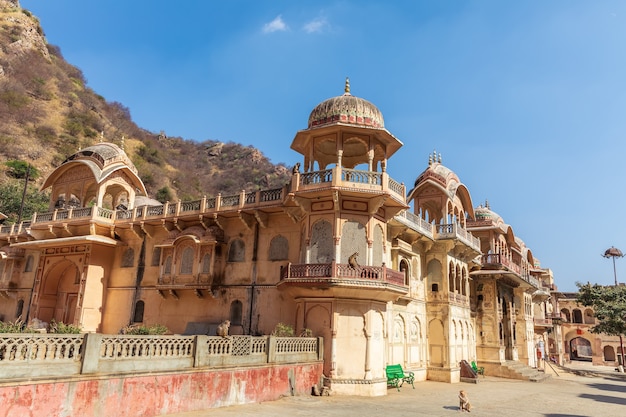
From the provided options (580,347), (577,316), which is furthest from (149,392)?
(580,347)

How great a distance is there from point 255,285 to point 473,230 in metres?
17.9

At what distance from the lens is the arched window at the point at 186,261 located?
21406mm

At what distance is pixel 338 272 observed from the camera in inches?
630

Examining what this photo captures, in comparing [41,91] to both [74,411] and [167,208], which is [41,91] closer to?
[167,208]

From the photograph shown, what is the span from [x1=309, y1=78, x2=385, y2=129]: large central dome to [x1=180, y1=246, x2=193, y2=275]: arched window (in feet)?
27.1

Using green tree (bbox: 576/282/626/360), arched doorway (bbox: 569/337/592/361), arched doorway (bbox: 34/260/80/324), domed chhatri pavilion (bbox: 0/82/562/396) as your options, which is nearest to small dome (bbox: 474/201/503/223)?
domed chhatri pavilion (bbox: 0/82/562/396)

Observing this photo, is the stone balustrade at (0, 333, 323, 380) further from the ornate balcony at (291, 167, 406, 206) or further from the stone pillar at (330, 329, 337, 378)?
the ornate balcony at (291, 167, 406, 206)

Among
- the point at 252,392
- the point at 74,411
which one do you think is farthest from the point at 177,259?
the point at 74,411

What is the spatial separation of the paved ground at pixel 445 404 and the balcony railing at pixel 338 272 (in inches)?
154

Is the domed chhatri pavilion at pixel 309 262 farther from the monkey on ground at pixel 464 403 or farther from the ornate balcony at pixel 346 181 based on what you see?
the monkey on ground at pixel 464 403

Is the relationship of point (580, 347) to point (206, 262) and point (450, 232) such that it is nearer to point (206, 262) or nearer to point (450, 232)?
point (450, 232)

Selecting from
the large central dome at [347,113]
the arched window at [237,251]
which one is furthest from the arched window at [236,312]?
the large central dome at [347,113]

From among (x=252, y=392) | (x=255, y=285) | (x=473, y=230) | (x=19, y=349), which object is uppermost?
(x=473, y=230)

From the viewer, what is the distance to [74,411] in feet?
30.3
